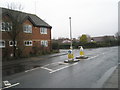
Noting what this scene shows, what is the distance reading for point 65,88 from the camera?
295 inches

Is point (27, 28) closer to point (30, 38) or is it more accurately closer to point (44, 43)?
point (30, 38)

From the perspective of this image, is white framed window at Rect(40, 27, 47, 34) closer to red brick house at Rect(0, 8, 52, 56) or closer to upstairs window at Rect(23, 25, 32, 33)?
red brick house at Rect(0, 8, 52, 56)

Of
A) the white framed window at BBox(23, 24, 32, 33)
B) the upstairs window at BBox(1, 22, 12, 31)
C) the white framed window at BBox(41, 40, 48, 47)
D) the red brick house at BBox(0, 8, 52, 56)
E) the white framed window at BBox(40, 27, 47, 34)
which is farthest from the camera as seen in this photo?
the white framed window at BBox(40, 27, 47, 34)

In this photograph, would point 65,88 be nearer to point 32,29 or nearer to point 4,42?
point 4,42

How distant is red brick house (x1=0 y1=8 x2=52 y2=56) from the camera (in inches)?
957

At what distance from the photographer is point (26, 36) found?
2839 centimetres

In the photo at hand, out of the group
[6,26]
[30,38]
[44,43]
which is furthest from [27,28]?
[6,26]

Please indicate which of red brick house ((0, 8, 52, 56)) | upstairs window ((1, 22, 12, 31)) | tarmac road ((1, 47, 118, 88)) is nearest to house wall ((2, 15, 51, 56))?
red brick house ((0, 8, 52, 56))

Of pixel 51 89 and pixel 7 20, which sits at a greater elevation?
pixel 7 20

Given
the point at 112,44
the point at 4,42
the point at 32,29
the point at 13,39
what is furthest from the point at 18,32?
the point at 112,44

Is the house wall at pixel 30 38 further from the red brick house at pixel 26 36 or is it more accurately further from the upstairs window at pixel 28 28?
the upstairs window at pixel 28 28

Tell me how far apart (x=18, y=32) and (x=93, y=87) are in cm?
1839

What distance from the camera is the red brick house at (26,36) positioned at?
24.3m

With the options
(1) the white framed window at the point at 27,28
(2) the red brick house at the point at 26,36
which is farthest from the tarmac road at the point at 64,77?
(1) the white framed window at the point at 27,28
